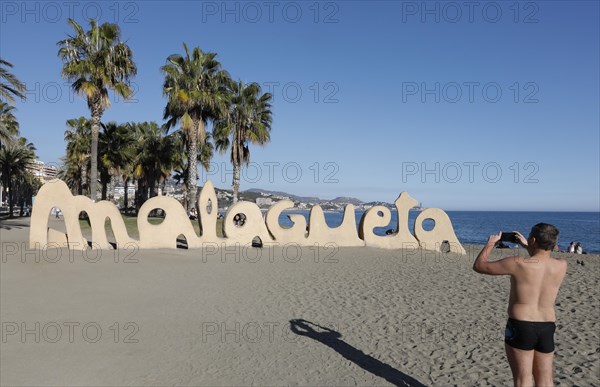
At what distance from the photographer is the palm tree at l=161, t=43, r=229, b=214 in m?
26.2

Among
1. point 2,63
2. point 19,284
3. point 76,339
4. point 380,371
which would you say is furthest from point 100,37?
point 380,371

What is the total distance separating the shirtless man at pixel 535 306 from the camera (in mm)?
3723

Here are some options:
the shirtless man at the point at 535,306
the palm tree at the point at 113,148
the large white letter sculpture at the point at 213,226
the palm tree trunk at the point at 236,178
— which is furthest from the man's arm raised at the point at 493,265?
the palm tree at the point at 113,148

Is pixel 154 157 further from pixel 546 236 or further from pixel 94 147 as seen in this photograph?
pixel 546 236

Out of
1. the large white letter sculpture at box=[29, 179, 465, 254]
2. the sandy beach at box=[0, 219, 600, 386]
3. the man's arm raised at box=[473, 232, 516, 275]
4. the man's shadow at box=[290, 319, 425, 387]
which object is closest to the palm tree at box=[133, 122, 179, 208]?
the large white letter sculpture at box=[29, 179, 465, 254]

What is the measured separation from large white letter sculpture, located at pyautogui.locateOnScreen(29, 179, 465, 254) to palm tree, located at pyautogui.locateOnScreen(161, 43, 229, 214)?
1140 centimetres

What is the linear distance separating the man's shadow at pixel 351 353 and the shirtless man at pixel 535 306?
2006 mm

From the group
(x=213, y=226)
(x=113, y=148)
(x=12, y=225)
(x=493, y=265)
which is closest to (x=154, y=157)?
(x=113, y=148)

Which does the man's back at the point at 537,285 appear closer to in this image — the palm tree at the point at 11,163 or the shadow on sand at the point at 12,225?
the shadow on sand at the point at 12,225

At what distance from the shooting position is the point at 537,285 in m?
3.75

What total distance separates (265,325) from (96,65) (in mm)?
21712

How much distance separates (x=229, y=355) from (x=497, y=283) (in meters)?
8.86

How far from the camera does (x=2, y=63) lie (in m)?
20.0

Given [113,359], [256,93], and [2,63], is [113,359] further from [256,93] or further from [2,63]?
[256,93]
